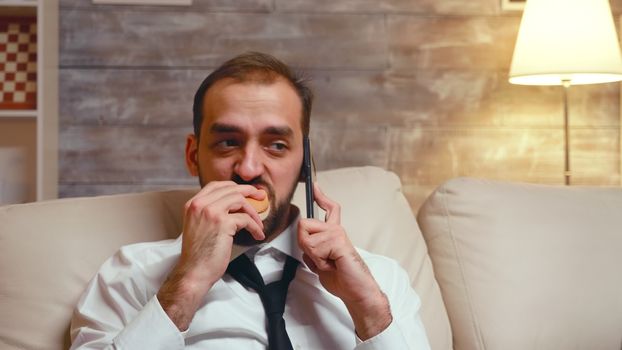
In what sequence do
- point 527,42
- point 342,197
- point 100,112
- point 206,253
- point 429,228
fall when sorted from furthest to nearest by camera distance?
1. point 100,112
2. point 527,42
3. point 429,228
4. point 342,197
5. point 206,253

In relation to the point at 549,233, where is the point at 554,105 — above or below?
above

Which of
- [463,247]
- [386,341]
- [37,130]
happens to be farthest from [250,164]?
[37,130]

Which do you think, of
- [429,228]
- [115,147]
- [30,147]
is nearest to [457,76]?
[429,228]

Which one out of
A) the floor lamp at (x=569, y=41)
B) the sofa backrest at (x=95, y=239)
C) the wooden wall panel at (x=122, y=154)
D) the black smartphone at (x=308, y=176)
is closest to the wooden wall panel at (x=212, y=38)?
the wooden wall panel at (x=122, y=154)

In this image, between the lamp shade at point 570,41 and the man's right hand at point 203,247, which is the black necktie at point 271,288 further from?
the lamp shade at point 570,41

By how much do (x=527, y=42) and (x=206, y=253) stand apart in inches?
53.0

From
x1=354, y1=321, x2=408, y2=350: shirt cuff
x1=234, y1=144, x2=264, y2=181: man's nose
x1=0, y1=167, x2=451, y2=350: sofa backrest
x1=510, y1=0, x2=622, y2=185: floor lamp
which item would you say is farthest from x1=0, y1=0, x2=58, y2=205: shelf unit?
x1=510, y1=0, x2=622, y2=185: floor lamp

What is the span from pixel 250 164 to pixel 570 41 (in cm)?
118

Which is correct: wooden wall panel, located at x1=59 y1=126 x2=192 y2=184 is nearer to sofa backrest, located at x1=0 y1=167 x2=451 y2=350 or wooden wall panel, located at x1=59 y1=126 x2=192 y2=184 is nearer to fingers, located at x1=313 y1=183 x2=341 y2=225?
sofa backrest, located at x1=0 y1=167 x2=451 y2=350

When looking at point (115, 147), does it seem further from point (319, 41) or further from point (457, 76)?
point (457, 76)

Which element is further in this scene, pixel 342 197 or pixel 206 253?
pixel 342 197

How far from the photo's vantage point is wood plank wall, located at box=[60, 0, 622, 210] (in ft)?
7.88

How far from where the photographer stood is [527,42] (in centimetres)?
216

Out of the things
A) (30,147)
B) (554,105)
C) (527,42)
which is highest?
(527,42)
